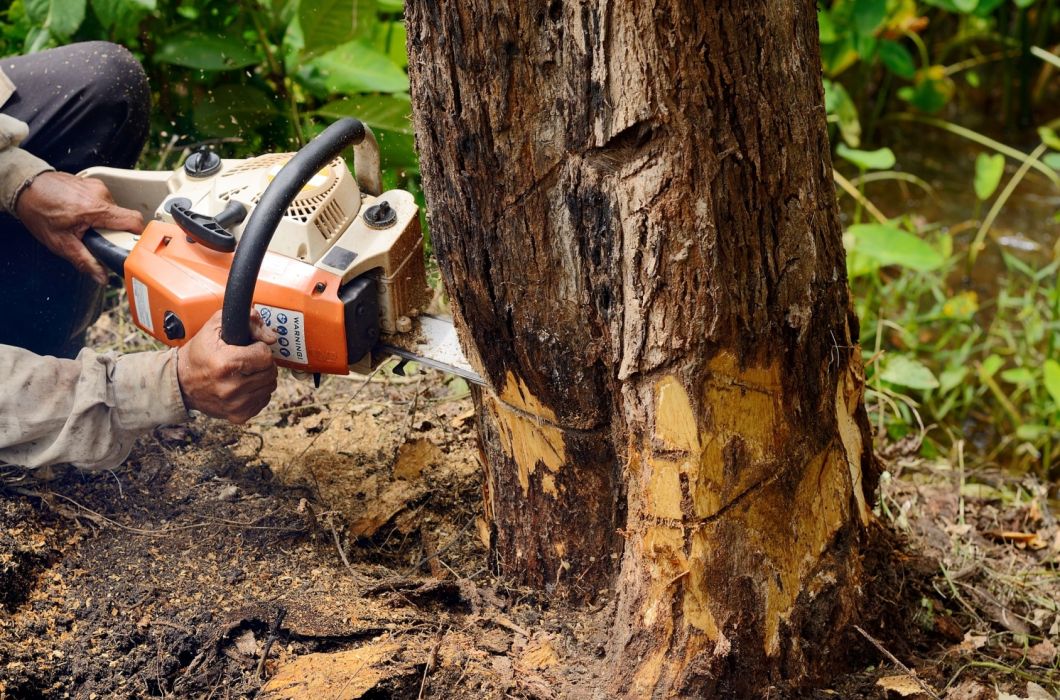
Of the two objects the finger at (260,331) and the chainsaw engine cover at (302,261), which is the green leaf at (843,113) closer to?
the chainsaw engine cover at (302,261)

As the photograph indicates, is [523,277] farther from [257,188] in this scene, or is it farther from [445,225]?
[257,188]

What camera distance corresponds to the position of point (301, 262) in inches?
76.4

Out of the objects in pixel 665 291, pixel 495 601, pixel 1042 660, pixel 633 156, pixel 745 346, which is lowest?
pixel 1042 660

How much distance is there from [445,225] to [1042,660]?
1528 millimetres

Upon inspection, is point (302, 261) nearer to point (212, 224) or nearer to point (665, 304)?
point (212, 224)

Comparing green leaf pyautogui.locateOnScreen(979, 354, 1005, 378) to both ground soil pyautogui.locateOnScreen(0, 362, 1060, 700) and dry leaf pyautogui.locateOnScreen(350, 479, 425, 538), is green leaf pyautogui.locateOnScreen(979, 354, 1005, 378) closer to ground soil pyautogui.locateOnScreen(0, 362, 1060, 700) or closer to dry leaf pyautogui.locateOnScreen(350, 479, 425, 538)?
ground soil pyautogui.locateOnScreen(0, 362, 1060, 700)

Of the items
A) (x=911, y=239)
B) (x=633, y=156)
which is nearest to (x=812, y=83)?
(x=633, y=156)

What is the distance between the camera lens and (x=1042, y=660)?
2.12 m

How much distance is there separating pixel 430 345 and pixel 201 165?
2.07 ft

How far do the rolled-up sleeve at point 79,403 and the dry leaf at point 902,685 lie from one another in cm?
144

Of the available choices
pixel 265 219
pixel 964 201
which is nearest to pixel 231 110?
pixel 265 219

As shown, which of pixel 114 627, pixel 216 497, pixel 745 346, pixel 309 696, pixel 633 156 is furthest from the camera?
pixel 216 497

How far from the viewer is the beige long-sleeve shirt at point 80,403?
2037 mm

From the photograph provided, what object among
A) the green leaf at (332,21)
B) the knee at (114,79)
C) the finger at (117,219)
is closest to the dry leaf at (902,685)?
the finger at (117,219)
